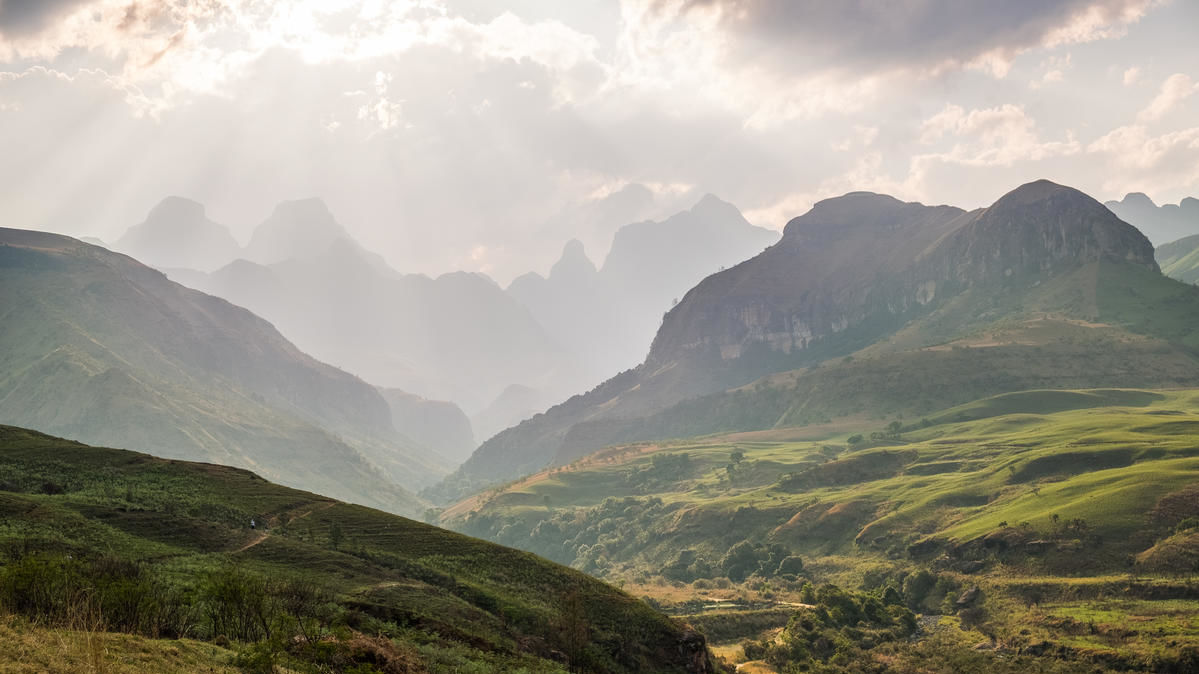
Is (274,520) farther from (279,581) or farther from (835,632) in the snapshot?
(835,632)

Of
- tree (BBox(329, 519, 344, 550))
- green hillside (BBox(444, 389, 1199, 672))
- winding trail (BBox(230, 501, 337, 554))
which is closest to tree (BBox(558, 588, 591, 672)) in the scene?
tree (BBox(329, 519, 344, 550))

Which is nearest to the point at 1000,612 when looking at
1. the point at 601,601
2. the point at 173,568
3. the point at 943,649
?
the point at 943,649

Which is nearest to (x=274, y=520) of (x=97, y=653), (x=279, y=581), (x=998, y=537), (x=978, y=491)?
(x=279, y=581)

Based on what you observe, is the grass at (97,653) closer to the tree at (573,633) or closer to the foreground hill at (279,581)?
the foreground hill at (279,581)

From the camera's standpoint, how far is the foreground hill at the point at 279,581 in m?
41.8

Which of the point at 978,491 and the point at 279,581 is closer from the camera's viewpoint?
the point at 279,581

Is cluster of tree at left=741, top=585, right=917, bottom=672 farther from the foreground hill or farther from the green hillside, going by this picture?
the foreground hill

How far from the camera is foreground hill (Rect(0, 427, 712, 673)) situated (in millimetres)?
41844

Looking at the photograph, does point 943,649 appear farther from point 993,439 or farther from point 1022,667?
point 993,439

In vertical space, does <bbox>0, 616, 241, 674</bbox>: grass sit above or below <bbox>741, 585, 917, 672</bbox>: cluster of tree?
above

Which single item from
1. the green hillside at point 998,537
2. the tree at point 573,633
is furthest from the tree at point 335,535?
the green hillside at point 998,537

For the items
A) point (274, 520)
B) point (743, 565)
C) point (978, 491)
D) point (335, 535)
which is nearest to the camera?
point (335, 535)

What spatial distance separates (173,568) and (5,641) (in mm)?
26202

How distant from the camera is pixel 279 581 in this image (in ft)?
184
